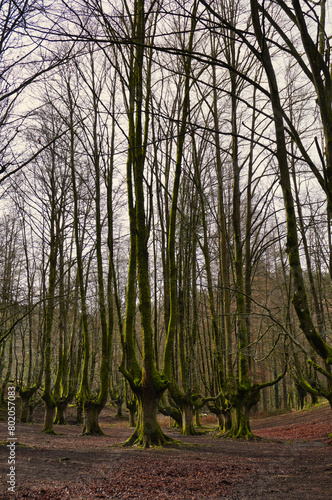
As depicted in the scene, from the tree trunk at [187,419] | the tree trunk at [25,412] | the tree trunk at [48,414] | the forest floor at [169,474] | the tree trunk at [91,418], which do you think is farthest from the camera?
the tree trunk at [25,412]

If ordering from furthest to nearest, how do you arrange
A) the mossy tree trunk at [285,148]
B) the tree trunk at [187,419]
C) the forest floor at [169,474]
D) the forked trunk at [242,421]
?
1. the tree trunk at [187,419]
2. the forked trunk at [242,421]
3. the forest floor at [169,474]
4. the mossy tree trunk at [285,148]

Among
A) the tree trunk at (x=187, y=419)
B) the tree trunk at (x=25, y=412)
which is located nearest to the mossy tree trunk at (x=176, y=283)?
the tree trunk at (x=187, y=419)

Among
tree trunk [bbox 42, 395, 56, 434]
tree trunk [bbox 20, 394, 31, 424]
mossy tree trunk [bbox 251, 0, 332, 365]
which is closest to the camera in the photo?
mossy tree trunk [bbox 251, 0, 332, 365]

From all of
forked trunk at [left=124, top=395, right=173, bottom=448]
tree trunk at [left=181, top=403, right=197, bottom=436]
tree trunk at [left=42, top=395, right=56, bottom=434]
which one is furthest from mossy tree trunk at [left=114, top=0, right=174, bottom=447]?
tree trunk at [left=42, top=395, right=56, bottom=434]

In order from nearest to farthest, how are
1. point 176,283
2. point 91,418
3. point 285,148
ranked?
point 285,148 → point 176,283 → point 91,418

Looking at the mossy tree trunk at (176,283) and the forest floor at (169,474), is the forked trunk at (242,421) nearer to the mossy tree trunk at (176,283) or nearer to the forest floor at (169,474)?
the mossy tree trunk at (176,283)

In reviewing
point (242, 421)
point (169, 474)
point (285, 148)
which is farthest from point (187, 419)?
point (285, 148)

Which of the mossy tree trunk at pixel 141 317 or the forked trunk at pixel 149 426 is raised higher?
the mossy tree trunk at pixel 141 317

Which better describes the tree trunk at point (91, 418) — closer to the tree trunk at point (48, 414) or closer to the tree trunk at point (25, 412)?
the tree trunk at point (48, 414)

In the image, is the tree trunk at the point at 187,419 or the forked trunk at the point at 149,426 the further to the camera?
the tree trunk at the point at 187,419

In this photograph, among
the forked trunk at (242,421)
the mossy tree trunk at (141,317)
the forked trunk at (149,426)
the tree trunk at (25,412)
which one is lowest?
the tree trunk at (25,412)

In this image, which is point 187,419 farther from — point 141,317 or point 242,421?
point 141,317

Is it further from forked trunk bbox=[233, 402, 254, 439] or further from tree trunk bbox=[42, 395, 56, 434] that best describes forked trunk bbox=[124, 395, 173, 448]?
tree trunk bbox=[42, 395, 56, 434]

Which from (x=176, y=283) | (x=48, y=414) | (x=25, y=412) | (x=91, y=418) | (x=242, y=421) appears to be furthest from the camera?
(x=25, y=412)
